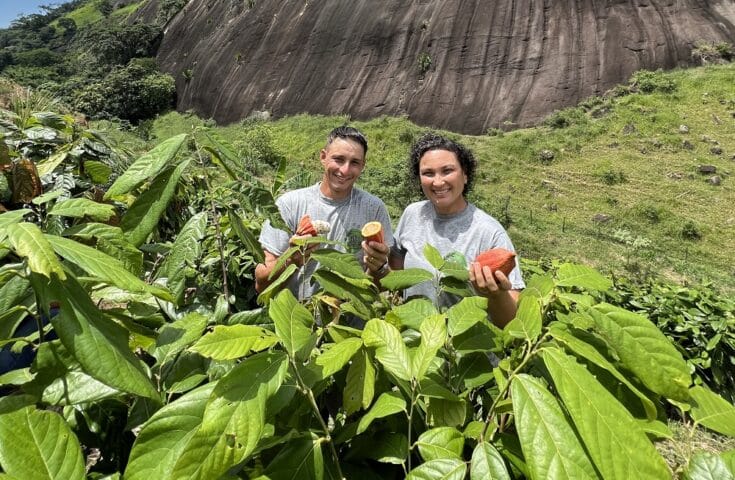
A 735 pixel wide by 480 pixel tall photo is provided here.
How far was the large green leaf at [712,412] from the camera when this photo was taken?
64 centimetres

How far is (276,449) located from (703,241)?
13.7 metres

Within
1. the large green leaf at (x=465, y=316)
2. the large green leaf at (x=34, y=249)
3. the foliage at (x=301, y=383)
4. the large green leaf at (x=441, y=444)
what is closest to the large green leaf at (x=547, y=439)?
the foliage at (x=301, y=383)

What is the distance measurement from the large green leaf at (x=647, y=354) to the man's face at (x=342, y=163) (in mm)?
1552

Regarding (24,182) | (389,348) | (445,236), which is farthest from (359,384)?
(445,236)

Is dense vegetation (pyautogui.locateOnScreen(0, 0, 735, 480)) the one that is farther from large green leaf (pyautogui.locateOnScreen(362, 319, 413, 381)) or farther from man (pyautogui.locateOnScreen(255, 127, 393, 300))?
man (pyautogui.locateOnScreen(255, 127, 393, 300))

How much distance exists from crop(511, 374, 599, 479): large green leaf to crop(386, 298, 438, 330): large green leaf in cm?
34

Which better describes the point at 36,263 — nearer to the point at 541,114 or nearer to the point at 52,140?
the point at 52,140

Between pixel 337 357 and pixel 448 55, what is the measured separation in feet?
72.1

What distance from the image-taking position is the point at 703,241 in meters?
11.1

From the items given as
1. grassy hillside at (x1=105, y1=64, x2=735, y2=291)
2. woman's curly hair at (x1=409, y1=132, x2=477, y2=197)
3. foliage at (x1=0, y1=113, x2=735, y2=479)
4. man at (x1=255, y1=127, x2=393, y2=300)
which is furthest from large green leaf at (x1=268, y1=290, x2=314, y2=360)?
grassy hillside at (x1=105, y1=64, x2=735, y2=291)

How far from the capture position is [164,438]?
0.54 meters

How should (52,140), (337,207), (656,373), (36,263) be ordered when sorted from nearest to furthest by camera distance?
(36,263), (656,373), (52,140), (337,207)

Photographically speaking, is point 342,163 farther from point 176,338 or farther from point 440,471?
point 440,471

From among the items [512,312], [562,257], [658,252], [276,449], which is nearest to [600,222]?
[658,252]
